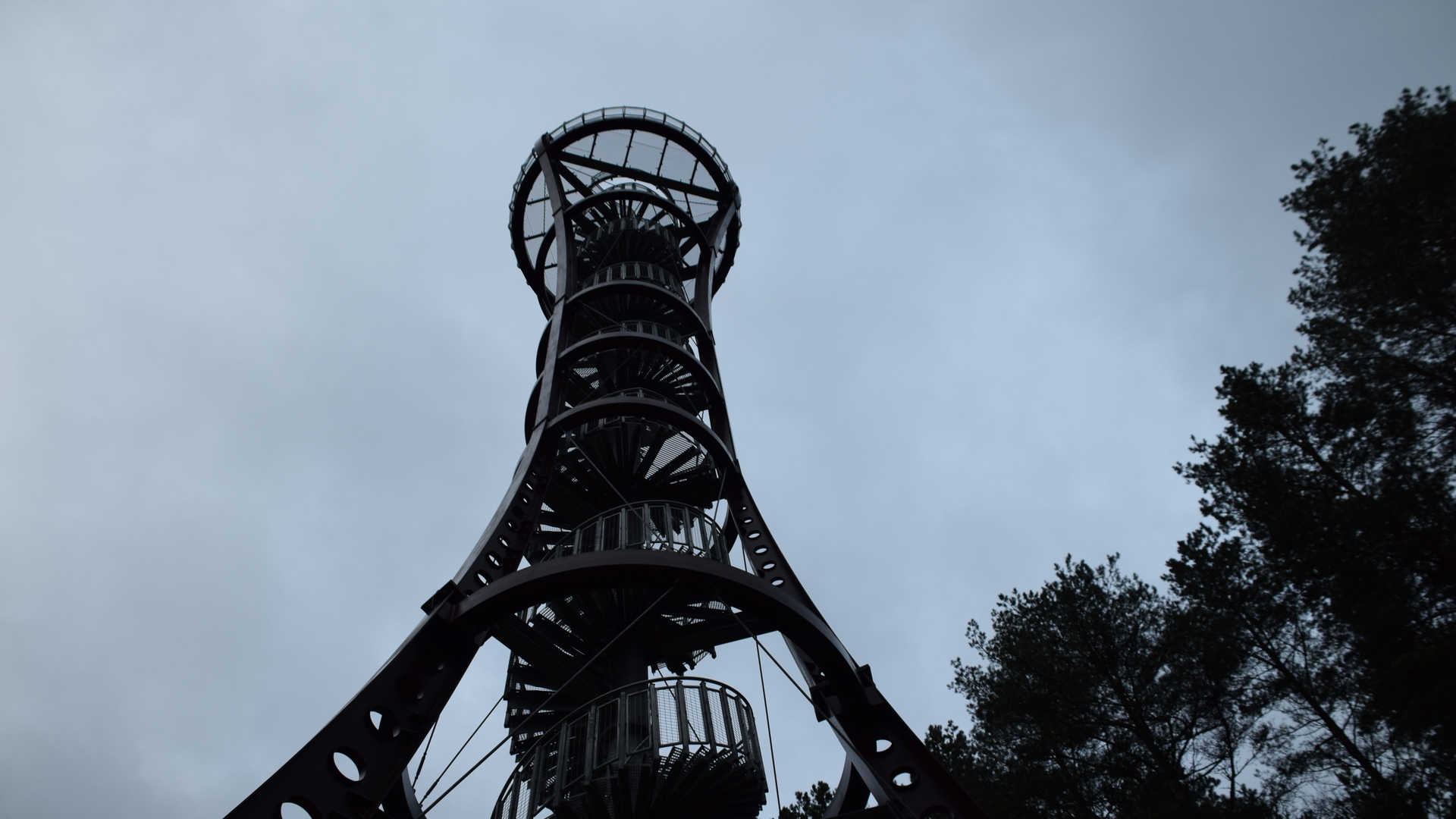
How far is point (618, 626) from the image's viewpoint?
11.0m

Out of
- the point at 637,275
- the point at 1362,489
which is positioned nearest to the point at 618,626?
the point at 637,275

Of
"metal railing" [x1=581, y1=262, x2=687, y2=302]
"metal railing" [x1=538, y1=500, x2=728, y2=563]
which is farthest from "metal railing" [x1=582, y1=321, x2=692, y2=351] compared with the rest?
"metal railing" [x1=538, y1=500, x2=728, y2=563]

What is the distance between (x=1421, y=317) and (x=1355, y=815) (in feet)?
23.2

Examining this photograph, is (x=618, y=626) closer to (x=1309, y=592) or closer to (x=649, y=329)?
(x=649, y=329)

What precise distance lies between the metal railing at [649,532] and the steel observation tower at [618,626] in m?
0.03

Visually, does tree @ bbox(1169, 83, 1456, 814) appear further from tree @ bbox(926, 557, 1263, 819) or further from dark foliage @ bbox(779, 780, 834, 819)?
dark foliage @ bbox(779, 780, 834, 819)

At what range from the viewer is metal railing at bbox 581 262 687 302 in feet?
59.8

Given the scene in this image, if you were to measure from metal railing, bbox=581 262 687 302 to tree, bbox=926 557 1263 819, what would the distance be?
9.59 m

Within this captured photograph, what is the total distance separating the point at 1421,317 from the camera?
12633 mm

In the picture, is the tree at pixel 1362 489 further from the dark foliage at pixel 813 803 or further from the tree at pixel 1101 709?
the dark foliage at pixel 813 803

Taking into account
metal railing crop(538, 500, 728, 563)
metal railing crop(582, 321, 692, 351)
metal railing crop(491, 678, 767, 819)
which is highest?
metal railing crop(582, 321, 692, 351)

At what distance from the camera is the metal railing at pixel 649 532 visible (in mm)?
10852

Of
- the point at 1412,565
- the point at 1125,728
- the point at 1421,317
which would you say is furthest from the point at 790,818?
the point at 1421,317

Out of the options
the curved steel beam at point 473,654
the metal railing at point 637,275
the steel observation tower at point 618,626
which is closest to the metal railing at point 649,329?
the steel observation tower at point 618,626
